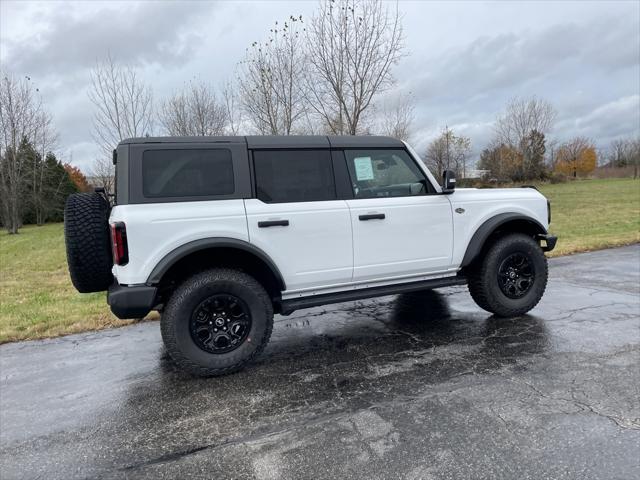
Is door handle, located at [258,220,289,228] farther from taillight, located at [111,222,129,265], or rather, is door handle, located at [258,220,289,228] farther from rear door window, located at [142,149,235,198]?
taillight, located at [111,222,129,265]

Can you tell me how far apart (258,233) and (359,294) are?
1.16m

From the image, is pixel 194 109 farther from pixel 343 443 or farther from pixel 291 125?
pixel 343 443

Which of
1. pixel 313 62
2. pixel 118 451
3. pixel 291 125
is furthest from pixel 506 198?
pixel 291 125

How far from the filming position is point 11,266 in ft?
41.1

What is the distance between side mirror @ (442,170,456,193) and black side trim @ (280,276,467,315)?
0.92m

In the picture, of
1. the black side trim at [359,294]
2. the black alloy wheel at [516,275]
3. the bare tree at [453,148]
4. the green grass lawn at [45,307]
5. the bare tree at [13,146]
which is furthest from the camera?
the bare tree at [453,148]

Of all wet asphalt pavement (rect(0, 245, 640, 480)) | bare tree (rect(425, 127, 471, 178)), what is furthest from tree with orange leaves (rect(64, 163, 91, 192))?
wet asphalt pavement (rect(0, 245, 640, 480))

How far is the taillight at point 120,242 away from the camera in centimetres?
340

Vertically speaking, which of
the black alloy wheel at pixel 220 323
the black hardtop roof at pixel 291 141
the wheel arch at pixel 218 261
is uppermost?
the black hardtop roof at pixel 291 141

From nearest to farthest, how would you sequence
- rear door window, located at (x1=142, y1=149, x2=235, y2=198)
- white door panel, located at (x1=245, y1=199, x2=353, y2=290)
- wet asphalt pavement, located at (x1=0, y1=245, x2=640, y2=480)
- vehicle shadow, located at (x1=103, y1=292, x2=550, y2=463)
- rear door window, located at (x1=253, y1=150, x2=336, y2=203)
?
wet asphalt pavement, located at (x1=0, y1=245, x2=640, y2=480)
vehicle shadow, located at (x1=103, y1=292, x2=550, y2=463)
rear door window, located at (x1=142, y1=149, x2=235, y2=198)
white door panel, located at (x1=245, y1=199, x2=353, y2=290)
rear door window, located at (x1=253, y1=150, x2=336, y2=203)

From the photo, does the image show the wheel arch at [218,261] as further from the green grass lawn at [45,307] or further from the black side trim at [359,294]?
the green grass lawn at [45,307]

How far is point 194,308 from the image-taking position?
3641 millimetres

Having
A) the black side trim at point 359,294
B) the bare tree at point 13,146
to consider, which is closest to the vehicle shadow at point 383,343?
the black side trim at point 359,294

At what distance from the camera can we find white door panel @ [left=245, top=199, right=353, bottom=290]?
3.83 meters
